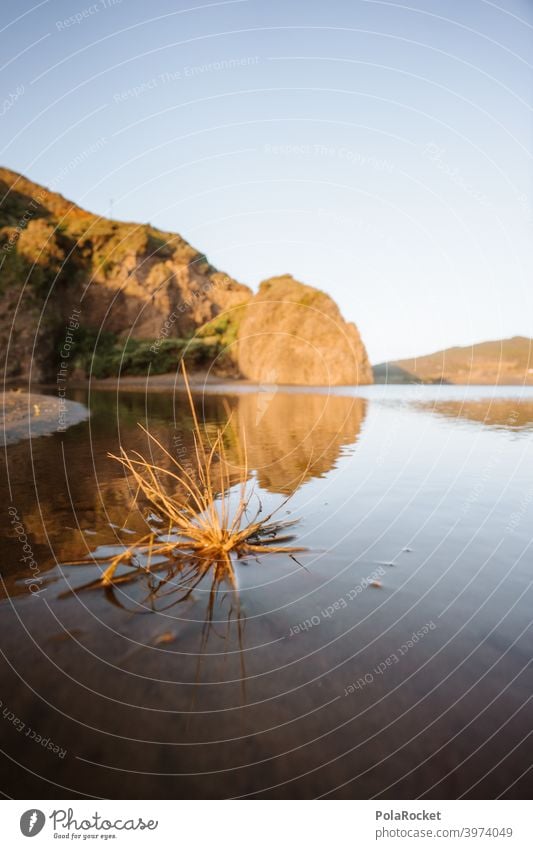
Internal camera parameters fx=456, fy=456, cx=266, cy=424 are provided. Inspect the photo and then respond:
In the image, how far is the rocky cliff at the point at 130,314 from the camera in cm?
4038

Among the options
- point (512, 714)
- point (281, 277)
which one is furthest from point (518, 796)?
point (281, 277)

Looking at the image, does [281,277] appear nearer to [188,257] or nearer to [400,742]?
[188,257]

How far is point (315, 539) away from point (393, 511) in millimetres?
1505

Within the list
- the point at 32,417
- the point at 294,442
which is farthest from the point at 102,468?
the point at 32,417

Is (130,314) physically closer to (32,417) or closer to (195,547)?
(32,417)

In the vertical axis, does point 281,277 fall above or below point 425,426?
above

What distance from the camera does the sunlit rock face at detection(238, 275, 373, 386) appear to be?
44.1 meters

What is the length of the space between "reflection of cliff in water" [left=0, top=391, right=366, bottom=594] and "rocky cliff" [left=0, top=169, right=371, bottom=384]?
27301 mm

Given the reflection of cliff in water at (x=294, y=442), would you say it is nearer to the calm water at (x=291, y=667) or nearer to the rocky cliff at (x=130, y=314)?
the calm water at (x=291, y=667)

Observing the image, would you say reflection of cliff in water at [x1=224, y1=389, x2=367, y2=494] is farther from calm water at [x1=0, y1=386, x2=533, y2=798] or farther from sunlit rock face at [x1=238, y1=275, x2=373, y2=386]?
sunlit rock face at [x1=238, y1=275, x2=373, y2=386]

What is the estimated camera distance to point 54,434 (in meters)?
12.4
